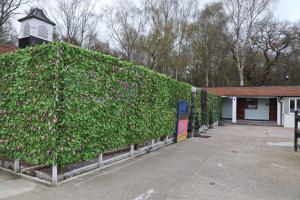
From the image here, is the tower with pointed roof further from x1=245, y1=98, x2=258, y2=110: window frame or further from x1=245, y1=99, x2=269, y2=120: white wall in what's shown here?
x1=245, y1=99, x2=269, y2=120: white wall

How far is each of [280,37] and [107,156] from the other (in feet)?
93.7

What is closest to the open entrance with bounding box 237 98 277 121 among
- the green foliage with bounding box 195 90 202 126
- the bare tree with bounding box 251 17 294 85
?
the bare tree with bounding box 251 17 294 85

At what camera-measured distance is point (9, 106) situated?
4574 mm

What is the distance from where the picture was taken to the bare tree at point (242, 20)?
25.2m

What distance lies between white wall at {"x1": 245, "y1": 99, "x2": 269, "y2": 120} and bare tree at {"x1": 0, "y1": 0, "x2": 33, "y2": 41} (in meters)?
19.8

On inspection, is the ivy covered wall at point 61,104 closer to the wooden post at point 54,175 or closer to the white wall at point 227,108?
the wooden post at point 54,175

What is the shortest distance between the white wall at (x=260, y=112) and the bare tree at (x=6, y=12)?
19.8 meters

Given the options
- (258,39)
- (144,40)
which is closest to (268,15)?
(258,39)

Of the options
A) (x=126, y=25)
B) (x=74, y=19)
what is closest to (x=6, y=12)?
(x=74, y=19)

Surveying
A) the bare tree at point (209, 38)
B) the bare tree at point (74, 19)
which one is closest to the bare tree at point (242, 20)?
the bare tree at point (209, 38)

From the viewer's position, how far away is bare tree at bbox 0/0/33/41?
1666 centimetres

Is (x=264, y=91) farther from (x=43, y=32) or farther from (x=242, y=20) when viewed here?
(x=43, y=32)

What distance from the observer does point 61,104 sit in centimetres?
394

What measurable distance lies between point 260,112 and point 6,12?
21473 millimetres
